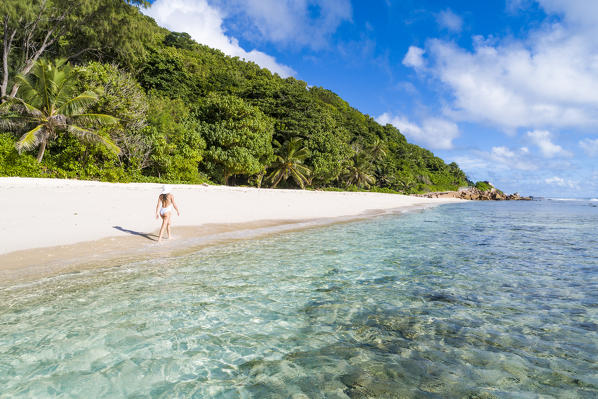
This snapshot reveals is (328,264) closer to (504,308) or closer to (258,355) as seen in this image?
(504,308)

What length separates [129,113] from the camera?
23094mm

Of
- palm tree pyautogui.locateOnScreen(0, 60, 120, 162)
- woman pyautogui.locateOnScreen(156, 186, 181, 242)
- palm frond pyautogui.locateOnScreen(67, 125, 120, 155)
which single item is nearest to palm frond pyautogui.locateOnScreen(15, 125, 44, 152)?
palm tree pyautogui.locateOnScreen(0, 60, 120, 162)

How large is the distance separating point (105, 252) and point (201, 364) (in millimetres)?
6363

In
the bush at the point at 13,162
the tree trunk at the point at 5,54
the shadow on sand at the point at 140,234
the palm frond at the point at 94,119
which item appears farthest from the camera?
the tree trunk at the point at 5,54

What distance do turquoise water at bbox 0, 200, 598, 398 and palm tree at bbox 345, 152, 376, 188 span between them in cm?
4394

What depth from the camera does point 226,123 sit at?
31.8m

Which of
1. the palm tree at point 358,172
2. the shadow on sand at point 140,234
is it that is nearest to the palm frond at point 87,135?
the shadow on sand at point 140,234

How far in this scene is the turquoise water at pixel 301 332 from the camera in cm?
302

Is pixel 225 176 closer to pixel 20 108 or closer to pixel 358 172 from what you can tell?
pixel 20 108

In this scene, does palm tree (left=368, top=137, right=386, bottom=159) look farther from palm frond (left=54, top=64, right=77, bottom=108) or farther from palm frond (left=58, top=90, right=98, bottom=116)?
palm frond (left=54, top=64, right=77, bottom=108)

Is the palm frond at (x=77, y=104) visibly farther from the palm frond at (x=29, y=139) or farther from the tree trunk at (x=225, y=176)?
the tree trunk at (x=225, y=176)

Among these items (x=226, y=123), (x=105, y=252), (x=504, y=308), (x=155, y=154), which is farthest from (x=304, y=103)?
(x=504, y=308)

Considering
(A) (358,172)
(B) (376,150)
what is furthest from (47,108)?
(B) (376,150)

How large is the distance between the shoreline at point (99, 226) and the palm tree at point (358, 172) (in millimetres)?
34348
